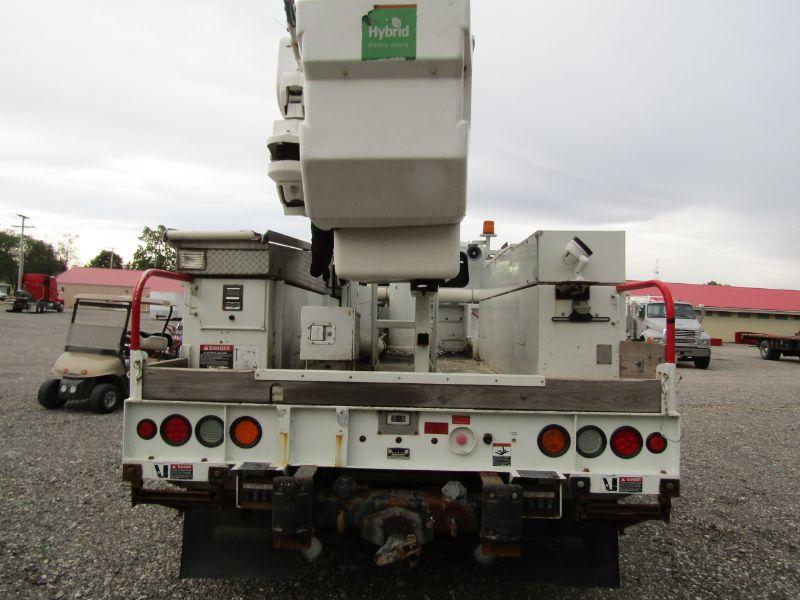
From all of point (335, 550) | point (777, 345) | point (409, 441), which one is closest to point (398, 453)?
point (409, 441)

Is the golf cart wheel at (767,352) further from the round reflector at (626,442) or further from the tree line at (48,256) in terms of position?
the tree line at (48,256)

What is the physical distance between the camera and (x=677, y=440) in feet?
8.20

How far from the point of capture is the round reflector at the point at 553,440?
8.31 ft

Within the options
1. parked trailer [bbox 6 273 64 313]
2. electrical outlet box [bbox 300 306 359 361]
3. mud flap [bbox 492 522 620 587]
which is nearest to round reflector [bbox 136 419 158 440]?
electrical outlet box [bbox 300 306 359 361]

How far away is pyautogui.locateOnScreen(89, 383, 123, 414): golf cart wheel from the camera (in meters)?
7.98

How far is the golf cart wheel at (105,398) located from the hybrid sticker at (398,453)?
22.8ft

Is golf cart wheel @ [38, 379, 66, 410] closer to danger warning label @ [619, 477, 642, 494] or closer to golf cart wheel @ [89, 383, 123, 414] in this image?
golf cart wheel @ [89, 383, 123, 414]

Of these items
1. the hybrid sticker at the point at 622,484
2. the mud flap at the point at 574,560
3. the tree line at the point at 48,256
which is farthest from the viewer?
the tree line at the point at 48,256

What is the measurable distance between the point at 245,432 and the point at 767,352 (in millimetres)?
26624

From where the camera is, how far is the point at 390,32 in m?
2.21

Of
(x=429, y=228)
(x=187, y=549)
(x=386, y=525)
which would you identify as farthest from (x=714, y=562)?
(x=187, y=549)

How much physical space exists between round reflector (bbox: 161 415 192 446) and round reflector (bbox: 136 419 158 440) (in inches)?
1.7

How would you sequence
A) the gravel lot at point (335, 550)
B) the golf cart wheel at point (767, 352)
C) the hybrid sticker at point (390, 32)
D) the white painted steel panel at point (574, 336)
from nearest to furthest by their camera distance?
1. the hybrid sticker at point (390, 32)
2. the white painted steel panel at point (574, 336)
3. the gravel lot at point (335, 550)
4. the golf cart wheel at point (767, 352)

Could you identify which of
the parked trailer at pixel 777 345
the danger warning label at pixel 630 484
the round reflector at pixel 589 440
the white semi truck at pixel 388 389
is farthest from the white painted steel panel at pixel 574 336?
the parked trailer at pixel 777 345
